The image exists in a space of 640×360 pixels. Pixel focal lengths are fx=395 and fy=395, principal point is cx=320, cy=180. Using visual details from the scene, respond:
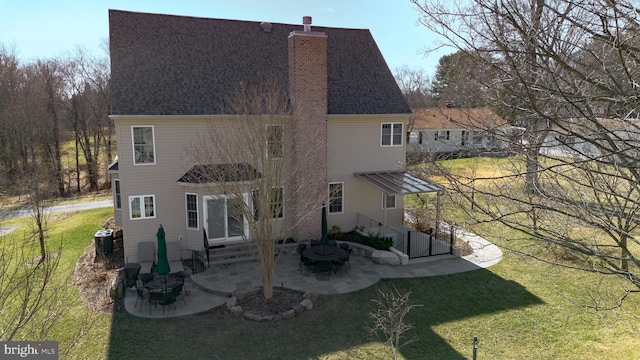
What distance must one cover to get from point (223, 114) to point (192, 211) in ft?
13.7

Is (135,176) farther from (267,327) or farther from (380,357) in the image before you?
(380,357)

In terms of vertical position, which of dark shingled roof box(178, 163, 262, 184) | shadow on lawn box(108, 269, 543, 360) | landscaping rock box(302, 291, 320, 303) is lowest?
shadow on lawn box(108, 269, 543, 360)

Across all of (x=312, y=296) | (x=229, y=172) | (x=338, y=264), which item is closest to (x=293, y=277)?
(x=338, y=264)

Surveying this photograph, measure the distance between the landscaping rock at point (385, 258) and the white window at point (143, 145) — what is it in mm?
9384

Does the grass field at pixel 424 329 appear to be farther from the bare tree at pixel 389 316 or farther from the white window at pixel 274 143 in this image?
the white window at pixel 274 143

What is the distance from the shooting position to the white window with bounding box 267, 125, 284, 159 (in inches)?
480

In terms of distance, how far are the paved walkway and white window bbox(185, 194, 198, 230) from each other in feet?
7.15

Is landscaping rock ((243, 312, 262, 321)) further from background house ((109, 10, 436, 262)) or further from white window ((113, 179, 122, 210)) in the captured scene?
white window ((113, 179, 122, 210))

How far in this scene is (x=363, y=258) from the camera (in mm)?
15992

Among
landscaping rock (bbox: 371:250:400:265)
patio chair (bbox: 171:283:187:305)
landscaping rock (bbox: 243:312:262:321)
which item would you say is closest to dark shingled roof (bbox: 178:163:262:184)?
patio chair (bbox: 171:283:187:305)

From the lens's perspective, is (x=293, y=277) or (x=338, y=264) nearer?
(x=293, y=277)

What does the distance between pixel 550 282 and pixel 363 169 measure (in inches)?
346

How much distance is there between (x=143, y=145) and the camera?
15.1 meters

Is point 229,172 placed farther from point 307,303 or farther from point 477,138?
point 477,138
